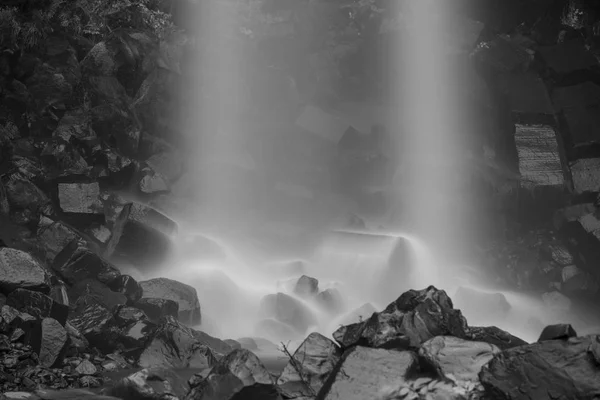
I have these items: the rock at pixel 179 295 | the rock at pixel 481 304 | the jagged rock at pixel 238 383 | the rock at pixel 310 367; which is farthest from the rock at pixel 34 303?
the rock at pixel 481 304

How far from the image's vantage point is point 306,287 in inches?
802

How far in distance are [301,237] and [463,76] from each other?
15.4 metres

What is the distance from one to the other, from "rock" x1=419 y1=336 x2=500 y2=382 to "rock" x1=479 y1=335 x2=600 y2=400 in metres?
0.28

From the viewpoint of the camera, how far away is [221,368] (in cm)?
799

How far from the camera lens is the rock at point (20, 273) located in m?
12.5

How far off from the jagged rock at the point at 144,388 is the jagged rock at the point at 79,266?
22.9ft

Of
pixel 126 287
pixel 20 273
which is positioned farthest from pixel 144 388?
pixel 126 287

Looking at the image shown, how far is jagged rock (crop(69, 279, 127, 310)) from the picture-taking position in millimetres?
14797

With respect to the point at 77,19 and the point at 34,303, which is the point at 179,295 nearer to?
Result: the point at 34,303

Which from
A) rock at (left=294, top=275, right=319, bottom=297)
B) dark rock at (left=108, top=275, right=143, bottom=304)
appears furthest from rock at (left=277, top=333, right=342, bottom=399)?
rock at (left=294, top=275, right=319, bottom=297)

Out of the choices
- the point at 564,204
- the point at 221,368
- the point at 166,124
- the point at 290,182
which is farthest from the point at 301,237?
the point at 221,368

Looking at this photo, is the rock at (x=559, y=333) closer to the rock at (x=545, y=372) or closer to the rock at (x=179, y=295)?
the rock at (x=545, y=372)

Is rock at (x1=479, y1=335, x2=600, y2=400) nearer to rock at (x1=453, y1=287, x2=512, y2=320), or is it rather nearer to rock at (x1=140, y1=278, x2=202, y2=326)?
rock at (x1=140, y1=278, x2=202, y2=326)

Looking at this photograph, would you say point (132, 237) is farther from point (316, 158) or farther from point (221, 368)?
point (316, 158)
